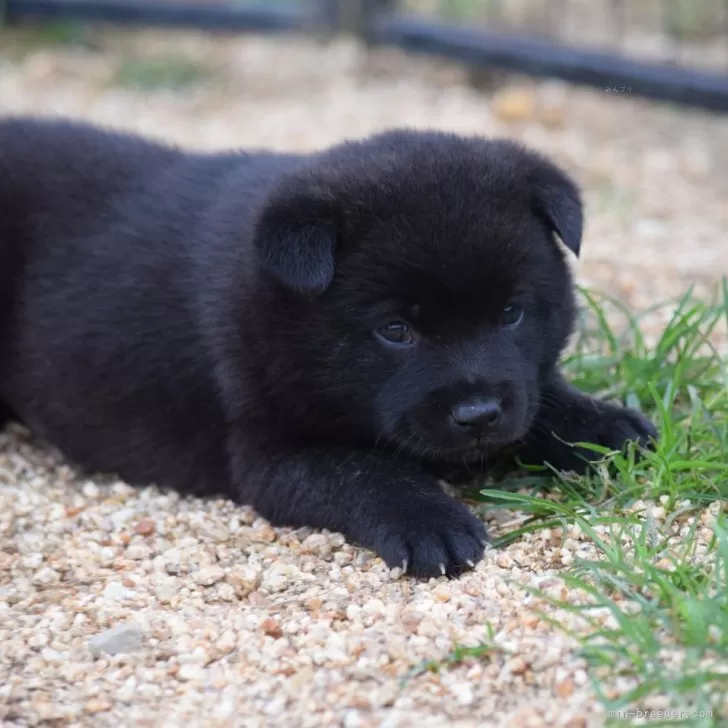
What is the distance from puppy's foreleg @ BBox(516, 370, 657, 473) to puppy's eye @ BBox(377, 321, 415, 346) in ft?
2.13

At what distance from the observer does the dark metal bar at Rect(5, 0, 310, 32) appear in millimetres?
9258

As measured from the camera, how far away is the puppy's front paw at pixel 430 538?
10.4 feet

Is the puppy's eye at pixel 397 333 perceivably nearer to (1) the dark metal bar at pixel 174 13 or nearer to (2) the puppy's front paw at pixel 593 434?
(2) the puppy's front paw at pixel 593 434

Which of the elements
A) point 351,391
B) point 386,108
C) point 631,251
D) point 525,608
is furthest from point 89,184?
point 386,108

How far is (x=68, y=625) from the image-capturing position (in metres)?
3.06

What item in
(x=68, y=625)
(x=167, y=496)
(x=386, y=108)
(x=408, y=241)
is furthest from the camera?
(x=386, y=108)

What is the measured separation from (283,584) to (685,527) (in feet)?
3.63

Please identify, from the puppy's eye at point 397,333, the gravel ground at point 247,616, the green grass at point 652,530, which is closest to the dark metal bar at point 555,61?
the gravel ground at point 247,616

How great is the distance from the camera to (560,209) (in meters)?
3.52

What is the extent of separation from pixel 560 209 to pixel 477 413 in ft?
2.36

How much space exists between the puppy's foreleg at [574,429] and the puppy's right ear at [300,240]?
94 cm

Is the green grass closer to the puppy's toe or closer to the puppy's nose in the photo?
the puppy's toe

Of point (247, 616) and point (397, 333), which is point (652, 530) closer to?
point (397, 333)

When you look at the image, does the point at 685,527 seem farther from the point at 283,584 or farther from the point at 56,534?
the point at 56,534
